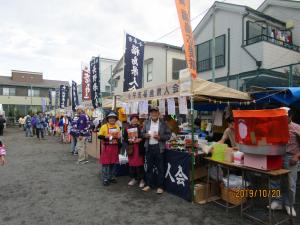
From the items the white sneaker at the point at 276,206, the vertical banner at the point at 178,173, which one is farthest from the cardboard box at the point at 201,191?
the white sneaker at the point at 276,206

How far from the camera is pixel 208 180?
5.43 m

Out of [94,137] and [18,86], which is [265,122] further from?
[18,86]

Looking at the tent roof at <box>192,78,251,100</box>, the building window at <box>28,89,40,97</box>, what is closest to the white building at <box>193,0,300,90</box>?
the tent roof at <box>192,78,251,100</box>

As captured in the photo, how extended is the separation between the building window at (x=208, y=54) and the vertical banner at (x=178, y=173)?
10956 millimetres

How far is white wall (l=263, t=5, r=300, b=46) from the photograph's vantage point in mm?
14750

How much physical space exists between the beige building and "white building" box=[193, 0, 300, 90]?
35113 mm

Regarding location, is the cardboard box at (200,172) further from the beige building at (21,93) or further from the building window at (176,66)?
the beige building at (21,93)

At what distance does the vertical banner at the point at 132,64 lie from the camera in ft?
33.0

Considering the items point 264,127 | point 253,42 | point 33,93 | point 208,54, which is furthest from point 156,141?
point 33,93

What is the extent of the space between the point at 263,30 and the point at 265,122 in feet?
38.5

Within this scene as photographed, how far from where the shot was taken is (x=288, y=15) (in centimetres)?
1534

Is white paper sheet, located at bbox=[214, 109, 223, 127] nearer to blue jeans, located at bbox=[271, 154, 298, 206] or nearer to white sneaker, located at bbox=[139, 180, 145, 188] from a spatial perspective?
white sneaker, located at bbox=[139, 180, 145, 188]

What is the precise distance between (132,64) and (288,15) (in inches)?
428

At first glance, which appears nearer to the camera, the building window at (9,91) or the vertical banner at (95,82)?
the vertical banner at (95,82)
